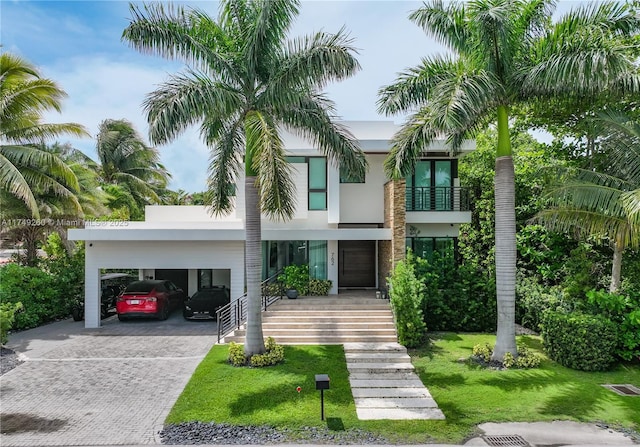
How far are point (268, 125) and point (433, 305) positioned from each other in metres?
8.27

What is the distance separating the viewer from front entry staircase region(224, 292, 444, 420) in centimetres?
809

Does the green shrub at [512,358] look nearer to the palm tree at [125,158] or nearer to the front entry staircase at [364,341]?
the front entry staircase at [364,341]

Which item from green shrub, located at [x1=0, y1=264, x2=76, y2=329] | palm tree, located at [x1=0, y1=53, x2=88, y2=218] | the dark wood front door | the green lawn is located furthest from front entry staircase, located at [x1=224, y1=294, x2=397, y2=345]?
palm tree, located at [x1=0, y1=53, x2=88, y2=218]

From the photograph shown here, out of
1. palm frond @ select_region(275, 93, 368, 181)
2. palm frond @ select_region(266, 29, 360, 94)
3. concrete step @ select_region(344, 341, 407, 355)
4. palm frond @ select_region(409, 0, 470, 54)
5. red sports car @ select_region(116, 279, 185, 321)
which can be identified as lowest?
concrete step @ select_region(344, 341, 407, 355)

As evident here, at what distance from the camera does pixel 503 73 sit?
10.0 meters

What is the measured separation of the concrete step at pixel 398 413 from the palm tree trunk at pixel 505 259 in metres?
3.49

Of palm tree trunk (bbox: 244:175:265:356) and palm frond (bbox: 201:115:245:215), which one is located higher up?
palm frond (bbox: 201:115:245:215)

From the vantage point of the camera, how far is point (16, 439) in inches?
268

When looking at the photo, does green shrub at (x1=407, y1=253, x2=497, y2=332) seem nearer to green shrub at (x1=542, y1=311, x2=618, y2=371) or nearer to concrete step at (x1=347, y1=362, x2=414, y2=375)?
green shrub at (x1=542, y1=311, x2=618, y2=371)

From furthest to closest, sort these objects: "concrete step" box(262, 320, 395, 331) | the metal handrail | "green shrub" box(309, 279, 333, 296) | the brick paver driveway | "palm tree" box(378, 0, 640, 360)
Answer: "green shrub" box(309, 279, 333, 296)
the metal handrail
"concrete step" box(262, 320, 395, 331)
"palm tree" box(378, 0, 640, 360)
the brick paver driveway

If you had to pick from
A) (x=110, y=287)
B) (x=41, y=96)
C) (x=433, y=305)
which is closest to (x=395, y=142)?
(x=433, y=305)

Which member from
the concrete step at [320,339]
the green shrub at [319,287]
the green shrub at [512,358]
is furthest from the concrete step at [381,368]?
the green shrub at [319,287]

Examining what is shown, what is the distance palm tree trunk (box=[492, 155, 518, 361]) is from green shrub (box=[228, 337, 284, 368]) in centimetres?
575

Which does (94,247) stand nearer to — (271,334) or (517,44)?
(271,334)
